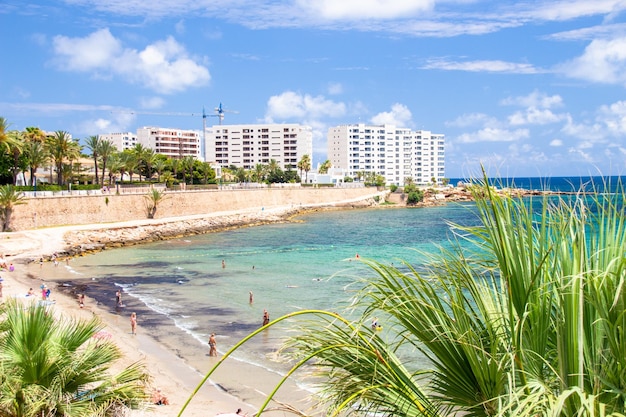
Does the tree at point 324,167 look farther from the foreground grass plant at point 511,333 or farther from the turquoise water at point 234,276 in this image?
the foreground grass plant at point 511,333

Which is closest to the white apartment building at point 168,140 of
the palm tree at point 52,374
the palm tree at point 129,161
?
the palm tree at point 129,161

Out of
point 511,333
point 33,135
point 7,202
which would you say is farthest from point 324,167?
point 511,333

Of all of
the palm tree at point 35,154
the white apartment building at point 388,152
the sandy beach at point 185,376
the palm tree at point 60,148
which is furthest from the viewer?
the white apartment building at point 388,152

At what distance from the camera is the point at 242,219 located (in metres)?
79.1

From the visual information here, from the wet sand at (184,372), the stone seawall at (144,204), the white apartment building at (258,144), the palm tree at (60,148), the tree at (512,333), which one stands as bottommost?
the wet sand at (184,372)

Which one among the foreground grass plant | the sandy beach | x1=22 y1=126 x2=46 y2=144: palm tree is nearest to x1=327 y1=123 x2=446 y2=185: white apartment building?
x1=22 y1=126 x2=46 y2=144: palm tree

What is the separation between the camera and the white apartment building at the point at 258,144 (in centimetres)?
15262

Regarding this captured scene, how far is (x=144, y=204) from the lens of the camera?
2657 inches

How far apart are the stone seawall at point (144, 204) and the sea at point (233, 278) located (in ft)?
26.5

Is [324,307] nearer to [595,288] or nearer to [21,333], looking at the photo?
[21,333]

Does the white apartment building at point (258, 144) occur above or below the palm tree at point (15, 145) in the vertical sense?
above

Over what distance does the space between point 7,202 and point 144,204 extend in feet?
65.8

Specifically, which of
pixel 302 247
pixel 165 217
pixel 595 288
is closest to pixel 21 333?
pixel 595 288

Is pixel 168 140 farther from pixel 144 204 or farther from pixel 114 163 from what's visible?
pixel 144 204
